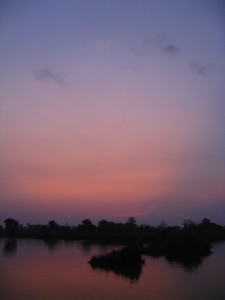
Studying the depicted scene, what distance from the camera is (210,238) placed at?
7250 centimetres

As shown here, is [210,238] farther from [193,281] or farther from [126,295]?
[126,295]

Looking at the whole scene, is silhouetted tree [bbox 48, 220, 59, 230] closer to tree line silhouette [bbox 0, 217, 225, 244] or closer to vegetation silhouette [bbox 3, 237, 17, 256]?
tree line silhouette [bbox 0, 217, 225, 244]

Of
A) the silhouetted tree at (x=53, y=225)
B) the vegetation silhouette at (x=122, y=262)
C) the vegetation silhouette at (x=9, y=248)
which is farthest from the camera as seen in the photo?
the silhouetted tree at (x=53, y=225)

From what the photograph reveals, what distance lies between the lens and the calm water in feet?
73.6

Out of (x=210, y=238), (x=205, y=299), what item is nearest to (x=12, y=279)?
(x=205, y=299)

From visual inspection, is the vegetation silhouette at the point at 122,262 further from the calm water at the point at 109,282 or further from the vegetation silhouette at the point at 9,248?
the vegetation silhouette at the point at 9,248

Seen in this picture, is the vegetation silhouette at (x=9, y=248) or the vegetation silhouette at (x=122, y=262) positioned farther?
the vegetation silhouette at (x=9, y=248)

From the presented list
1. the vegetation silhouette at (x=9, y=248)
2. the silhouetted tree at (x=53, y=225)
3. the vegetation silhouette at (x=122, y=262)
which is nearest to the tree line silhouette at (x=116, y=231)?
the silhouetted tree at (x=53, y=225)

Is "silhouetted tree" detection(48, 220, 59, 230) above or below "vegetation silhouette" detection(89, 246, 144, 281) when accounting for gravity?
above

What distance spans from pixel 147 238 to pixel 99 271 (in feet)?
118

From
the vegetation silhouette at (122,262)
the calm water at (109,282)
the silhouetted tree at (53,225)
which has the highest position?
the silhouetted tree at (53,225)

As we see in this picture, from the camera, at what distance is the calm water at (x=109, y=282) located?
2244 centimetres

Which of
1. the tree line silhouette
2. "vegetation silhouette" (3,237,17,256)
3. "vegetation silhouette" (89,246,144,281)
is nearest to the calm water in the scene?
"vegetation silhouette" (89,246,144,281)

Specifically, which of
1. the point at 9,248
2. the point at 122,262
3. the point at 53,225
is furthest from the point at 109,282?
the point at 53,225
